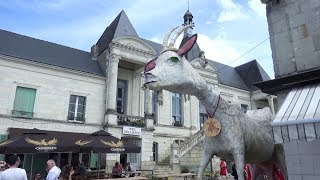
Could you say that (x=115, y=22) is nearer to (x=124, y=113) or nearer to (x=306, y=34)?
(x=124, y=113)

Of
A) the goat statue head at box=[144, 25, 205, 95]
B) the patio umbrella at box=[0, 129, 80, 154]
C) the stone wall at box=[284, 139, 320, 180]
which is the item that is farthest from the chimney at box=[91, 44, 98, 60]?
the stone wall at box=[284, 139, 320, 180]

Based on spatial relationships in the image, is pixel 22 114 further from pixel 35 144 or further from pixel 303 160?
pixel 303 160

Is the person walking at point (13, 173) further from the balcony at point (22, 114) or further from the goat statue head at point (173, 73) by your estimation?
the balcony at point (22, 114)

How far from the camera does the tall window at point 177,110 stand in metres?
26.0

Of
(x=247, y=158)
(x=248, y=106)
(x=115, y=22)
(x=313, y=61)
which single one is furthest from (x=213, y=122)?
(x=248, y=106)

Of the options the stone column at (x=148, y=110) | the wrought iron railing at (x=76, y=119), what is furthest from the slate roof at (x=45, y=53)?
the stone column at (x=148, y=110)

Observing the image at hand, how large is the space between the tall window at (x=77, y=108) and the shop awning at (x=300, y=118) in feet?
56.7

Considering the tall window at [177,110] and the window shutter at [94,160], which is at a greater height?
the tall window at [177,110]

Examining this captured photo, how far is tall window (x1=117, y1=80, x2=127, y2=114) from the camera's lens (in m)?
23.2

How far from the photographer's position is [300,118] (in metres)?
4.23

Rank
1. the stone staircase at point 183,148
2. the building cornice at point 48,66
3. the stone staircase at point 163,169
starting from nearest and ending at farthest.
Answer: the building cornice at point 48,66, the stone staircase at point 163,169, the stone staircase at point 183,148

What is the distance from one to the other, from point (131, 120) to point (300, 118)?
17.9 metres

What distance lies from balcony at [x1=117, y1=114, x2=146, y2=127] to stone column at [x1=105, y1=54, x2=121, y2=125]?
531 millimetres

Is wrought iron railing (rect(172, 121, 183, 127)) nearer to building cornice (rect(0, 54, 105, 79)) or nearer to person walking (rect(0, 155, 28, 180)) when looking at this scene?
building cornice (rect(0, 54, 105, 79))
